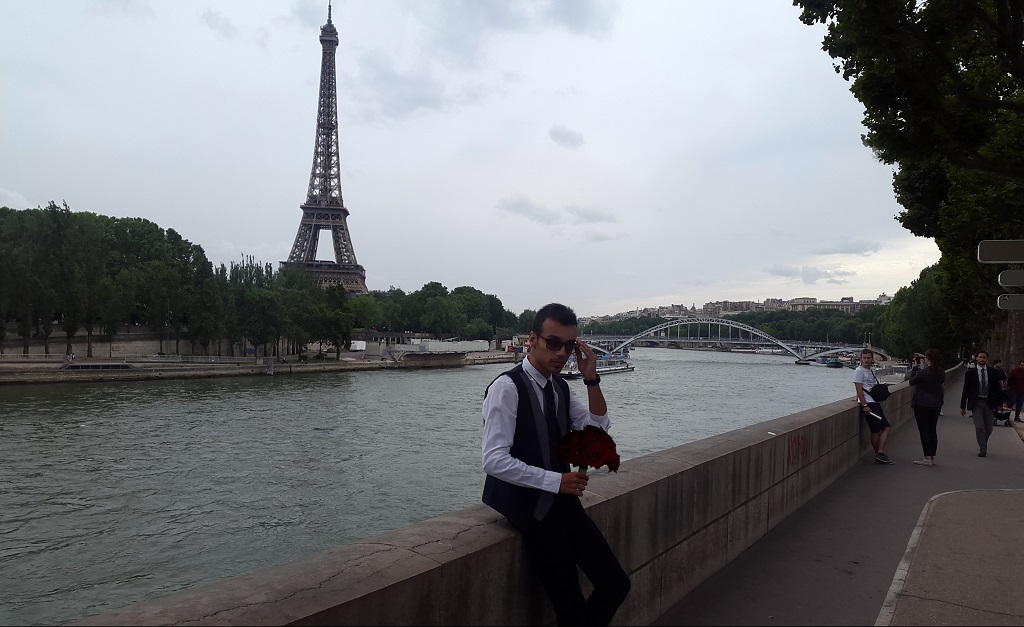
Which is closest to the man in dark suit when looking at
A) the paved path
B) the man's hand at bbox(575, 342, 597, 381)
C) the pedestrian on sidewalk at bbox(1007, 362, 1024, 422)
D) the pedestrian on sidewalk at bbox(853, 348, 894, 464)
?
the pedestrian on sidewalk at bbox(853, 348, 894, 464)

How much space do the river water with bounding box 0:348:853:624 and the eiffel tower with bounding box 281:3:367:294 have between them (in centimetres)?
6153

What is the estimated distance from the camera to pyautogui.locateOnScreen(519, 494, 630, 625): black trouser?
2.79 metres

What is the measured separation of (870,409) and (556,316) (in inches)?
316

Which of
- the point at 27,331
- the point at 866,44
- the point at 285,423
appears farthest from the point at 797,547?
the point at 27,331

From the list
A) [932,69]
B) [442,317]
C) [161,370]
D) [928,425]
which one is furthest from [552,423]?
[442,317]

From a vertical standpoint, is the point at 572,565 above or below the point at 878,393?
below

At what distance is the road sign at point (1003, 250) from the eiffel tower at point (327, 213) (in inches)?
3715

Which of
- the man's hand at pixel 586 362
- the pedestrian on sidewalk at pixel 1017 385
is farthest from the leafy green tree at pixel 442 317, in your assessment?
the man's hand at pixel 586 362

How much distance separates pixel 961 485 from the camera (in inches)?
315

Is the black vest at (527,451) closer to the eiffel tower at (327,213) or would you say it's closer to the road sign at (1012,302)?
the road sign at (1012,302)

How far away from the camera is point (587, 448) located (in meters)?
2.77

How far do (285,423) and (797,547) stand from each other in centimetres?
2567

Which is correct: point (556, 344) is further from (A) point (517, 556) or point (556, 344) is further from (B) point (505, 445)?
(A) point (517, 556)

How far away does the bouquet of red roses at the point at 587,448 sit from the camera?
9.06 feet
